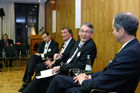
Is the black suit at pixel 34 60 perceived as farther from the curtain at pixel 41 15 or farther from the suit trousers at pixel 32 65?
the curtain at pixel 41 15

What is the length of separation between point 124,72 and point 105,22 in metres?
2.58

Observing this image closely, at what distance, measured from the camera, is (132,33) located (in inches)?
57.7

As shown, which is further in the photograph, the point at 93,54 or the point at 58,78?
the point at 93,54

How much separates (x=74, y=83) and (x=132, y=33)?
35.7 inches

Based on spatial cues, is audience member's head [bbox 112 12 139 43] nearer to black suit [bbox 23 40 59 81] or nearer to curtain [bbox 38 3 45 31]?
black suit [bbox 23 40 59 81]

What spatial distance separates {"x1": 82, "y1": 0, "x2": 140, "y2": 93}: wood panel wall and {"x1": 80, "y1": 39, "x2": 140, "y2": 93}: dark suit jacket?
1825 mm

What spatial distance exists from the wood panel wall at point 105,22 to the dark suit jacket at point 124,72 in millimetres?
1825

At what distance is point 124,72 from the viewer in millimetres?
1366

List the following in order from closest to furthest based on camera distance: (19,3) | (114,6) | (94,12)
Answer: (114,6) < (94,12) < (19,3)

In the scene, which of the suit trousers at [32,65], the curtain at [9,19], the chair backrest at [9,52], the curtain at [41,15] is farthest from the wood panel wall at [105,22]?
the curtain at [9,19]

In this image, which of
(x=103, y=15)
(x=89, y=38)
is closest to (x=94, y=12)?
(x=103, y=15)

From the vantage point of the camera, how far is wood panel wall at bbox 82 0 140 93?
131 inches

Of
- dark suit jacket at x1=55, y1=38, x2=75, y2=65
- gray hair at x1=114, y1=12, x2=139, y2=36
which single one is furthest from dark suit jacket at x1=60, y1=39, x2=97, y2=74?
gray hair at x1=114, y1=12, x2=139, y2=36

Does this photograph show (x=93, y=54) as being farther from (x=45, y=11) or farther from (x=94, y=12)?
(x=45, y=11)
